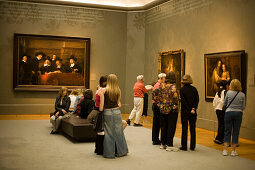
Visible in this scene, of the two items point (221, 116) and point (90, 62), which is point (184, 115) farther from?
point (90, 62)

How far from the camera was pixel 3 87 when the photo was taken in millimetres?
17109

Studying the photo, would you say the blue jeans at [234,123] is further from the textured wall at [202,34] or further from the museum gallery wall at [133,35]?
the museum gallery wall at [133,35]

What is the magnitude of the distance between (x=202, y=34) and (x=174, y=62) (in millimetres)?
2216

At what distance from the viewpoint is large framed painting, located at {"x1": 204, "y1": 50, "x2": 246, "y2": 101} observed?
11.4 m

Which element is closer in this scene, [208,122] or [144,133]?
[144,133]

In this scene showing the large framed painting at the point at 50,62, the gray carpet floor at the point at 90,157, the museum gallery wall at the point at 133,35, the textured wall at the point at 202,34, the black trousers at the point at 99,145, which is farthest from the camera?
the large framed painting at the point at 50,62

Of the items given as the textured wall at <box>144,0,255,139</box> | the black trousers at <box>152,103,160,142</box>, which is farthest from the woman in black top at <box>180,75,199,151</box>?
the textured wall at <box>144,0,255,139</box>

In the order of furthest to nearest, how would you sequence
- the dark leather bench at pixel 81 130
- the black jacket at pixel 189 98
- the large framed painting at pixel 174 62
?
the large framed painting at pixel 174 62 < the dark leather bench at pixel 81 130 < the black jacket at pixel 189 98

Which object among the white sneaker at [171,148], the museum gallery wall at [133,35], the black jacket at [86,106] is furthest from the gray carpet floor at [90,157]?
the museum gallery wall at [133,35]

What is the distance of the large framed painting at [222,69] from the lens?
11367 mm

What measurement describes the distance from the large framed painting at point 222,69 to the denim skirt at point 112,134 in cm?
402

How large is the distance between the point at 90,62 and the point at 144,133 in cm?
765

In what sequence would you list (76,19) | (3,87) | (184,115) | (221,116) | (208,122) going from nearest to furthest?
(184,115) < (221,116) < (208,122) < (3,87) < (76,19)

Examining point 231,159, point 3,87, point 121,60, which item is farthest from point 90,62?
point 231,159
